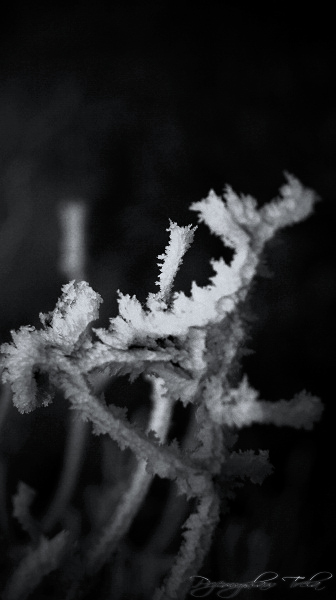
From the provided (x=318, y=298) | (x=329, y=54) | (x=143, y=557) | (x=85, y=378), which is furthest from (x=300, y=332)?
(x=85, y=378)

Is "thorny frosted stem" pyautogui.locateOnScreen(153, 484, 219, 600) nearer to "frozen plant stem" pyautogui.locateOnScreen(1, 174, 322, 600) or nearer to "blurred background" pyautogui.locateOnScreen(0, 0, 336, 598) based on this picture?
"frozen plant stem" pyautogui.locateOnScreen(1, 174, 322, 600)

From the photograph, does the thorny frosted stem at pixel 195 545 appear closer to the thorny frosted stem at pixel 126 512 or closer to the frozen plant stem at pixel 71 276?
the thorny frosted stem at pixel 126 512

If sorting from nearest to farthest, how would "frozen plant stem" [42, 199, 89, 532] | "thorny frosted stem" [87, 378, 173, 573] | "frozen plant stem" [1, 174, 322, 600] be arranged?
"frozen plant stem" [1, 174, 322, 600] → "thorny frosted stem" [87, 378, 173, 573] → "frozen plant stem" [42, 199, 89, 532]

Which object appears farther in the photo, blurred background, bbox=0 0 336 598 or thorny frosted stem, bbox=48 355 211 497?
blurred background, bbox=0 0 336 598

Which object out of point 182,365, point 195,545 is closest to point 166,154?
point 182,365

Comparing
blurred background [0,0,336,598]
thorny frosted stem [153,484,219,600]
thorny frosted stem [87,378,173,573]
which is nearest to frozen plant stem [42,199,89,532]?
blurred background [0,0,336,598]

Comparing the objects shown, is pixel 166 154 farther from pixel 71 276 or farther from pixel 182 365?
pixel 182 365

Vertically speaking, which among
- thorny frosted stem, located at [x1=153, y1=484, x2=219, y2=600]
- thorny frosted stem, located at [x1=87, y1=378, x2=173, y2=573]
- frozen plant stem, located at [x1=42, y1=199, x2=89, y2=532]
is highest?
frozen plant stem, located at [x1=42, y1=199, x2=89, y2=532]
